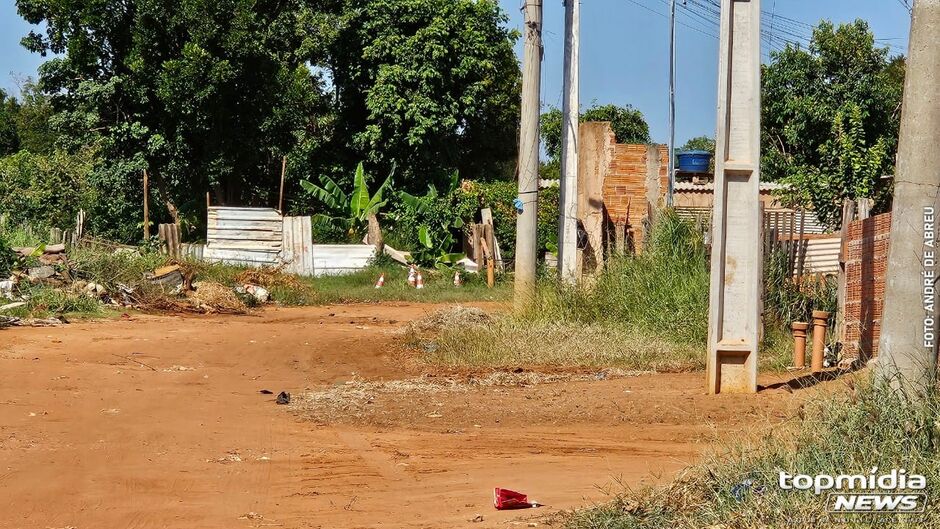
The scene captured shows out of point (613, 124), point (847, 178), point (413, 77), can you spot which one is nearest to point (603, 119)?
point (613, 124)

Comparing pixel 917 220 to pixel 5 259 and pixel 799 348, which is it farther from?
pixel 5 259

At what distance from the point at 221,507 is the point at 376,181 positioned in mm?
23821

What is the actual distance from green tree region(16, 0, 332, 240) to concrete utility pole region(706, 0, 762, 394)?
61.9 ft

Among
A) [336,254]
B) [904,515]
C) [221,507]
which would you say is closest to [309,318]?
[336,254]

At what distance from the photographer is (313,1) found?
2962 cm

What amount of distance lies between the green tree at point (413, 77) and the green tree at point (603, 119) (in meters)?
3.22

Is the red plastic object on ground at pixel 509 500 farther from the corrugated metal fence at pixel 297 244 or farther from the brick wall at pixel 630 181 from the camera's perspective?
the corrugated metal fence at pixel 297 244

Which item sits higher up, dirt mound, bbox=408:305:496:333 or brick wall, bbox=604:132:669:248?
brick wall, bbox=604:132:669:248

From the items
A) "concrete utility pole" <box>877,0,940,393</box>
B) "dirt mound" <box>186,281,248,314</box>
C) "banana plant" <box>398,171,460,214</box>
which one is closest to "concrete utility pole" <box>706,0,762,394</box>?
"concrete utility pole" <box>877,0,940,393</box>

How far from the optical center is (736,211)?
30.1ft

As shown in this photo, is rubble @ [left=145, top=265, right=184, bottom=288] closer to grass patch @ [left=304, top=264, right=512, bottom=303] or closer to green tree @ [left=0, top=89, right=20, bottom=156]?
grass patch @ [left=304, top=264, right=512, bottom=303]

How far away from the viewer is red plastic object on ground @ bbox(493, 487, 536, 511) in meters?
5.81

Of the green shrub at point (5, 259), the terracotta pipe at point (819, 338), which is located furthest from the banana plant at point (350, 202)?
the terracotta pipe at point (819, 338)

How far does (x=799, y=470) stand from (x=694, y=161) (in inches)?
895
